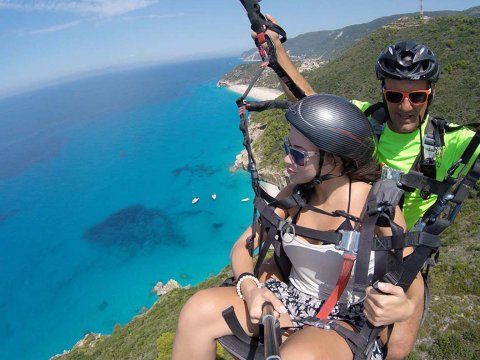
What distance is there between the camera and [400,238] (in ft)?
6.79

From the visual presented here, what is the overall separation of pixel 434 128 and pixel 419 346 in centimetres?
548

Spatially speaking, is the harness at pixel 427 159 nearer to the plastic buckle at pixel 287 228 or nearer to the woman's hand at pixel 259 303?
the plastic buckle at pixel 287 228

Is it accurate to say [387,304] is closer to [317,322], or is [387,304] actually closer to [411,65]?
[317,322]

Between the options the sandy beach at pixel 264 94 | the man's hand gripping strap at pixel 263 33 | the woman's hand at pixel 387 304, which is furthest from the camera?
the sandy beach at pixel 264 94

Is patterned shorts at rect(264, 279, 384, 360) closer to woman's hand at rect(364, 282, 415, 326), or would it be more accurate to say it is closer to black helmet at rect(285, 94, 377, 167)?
woman's hand at rect(364, 282, 415, 326)

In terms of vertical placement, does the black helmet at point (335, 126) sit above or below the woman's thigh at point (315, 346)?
above

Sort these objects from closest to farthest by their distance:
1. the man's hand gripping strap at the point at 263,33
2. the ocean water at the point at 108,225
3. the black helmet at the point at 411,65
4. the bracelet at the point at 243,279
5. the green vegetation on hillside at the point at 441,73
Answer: the bracelet at the point at 243,279
the man's hand gripping strap at the point at 263,33
the black helmet at the point at 411,65
the green vegetation on hillside at the point at 441,73
the ocean water at the point at 108,225

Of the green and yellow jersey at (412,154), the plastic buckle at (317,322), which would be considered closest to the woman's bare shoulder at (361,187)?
the green and yellow jersey at (412,154)

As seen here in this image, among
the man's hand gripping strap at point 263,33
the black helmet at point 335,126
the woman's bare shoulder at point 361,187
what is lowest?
the woman's bare shoulder at point 361,187

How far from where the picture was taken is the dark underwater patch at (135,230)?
44.9 meters

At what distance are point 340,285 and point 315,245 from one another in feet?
1.19

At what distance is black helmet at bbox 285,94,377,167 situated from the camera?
8.11ft

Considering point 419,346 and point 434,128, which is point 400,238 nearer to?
point 434,128

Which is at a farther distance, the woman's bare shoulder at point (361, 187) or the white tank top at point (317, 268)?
the woman's bare shoulder at point (361, 187)
